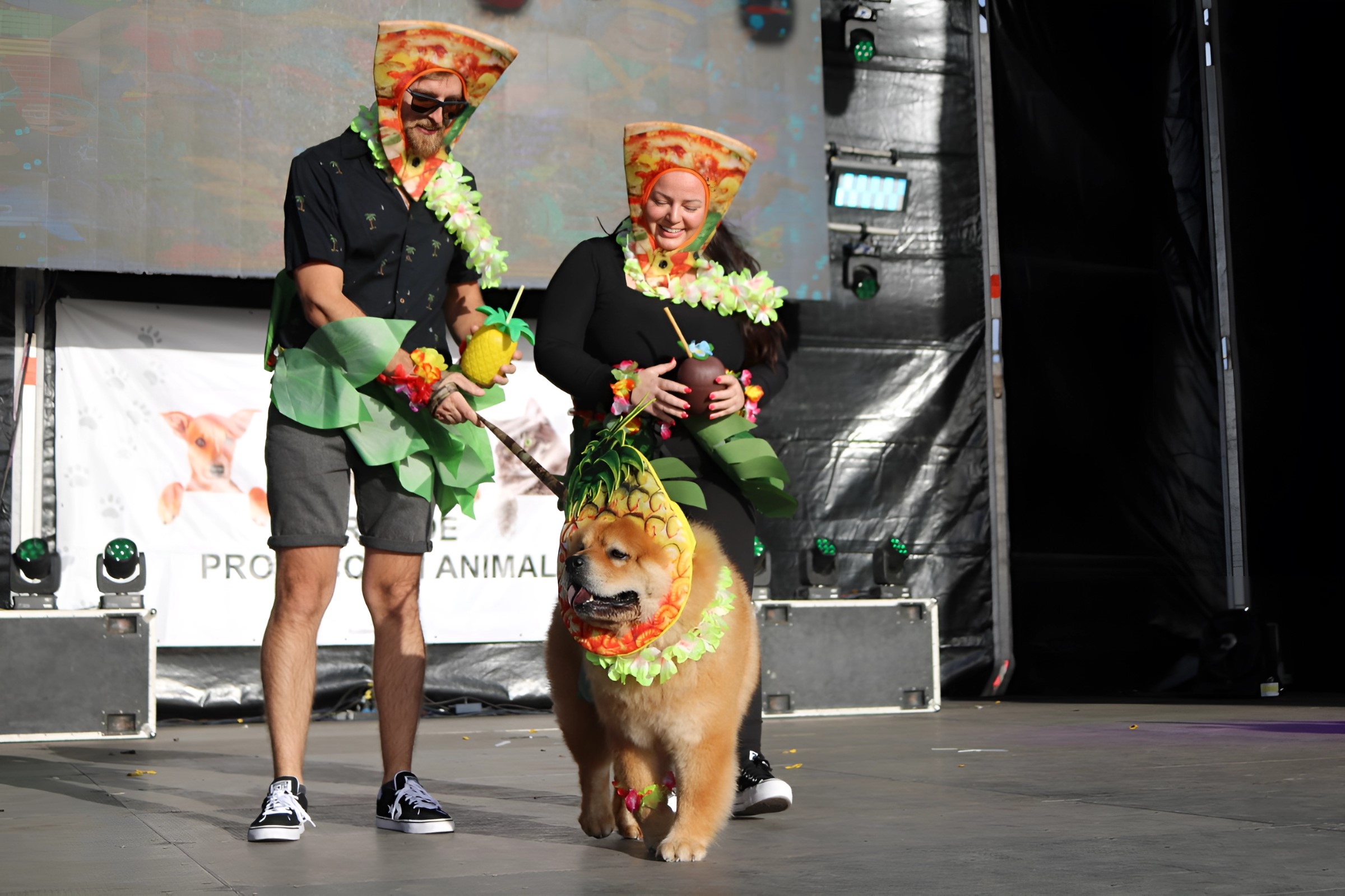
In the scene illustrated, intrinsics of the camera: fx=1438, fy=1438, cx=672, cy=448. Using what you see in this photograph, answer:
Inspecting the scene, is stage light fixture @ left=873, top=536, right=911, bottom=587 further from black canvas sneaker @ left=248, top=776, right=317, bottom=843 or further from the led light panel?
black canvas sneaker @ left=248, top=776, right=317, bottom=843

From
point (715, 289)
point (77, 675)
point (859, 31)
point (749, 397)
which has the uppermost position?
point (859, 31)

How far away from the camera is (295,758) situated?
9.49 feet

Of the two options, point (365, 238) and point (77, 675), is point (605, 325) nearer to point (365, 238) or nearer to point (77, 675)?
point (365, 238)

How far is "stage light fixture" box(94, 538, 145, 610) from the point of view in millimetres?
5848

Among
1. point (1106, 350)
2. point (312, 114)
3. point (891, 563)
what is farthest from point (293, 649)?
point (1106, 350)

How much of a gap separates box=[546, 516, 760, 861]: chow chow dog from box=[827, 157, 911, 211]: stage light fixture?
5120 millimetres

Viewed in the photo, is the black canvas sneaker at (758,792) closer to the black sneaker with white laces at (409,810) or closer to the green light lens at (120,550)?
the black sneaker with white laces at (409,810)

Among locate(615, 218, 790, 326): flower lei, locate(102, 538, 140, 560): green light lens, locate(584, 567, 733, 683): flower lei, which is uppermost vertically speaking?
locate(615, 218, 790, 326): flower lei

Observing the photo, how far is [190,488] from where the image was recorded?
6562 mm

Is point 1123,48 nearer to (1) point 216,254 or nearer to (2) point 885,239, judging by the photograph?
(2) point 885,239

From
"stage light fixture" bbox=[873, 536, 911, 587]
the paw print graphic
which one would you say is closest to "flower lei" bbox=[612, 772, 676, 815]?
"stage light fixture" bbox=[873, 536, 911, 587]

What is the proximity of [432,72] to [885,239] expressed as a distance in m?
4.96

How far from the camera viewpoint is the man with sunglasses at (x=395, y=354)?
292cm

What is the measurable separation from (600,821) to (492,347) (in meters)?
0.96
